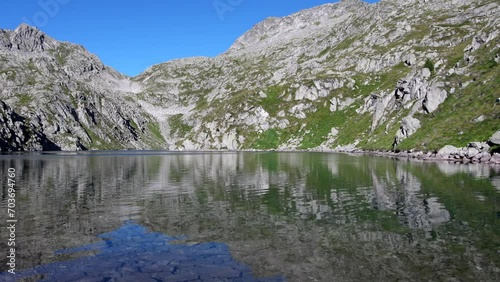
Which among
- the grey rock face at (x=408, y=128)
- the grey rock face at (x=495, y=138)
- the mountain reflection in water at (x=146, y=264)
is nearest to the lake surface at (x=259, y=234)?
the mountain reflection in water at (x=146, y=264)

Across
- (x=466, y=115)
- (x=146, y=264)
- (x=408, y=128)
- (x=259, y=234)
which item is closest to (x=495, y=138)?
(x=466, y=115)

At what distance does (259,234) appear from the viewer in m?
28.9

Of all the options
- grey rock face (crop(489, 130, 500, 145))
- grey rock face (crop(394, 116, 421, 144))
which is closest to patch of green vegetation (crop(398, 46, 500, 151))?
grey rock face (crop(394, 116, 421, 144))

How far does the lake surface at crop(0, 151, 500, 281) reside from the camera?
20.7 metres

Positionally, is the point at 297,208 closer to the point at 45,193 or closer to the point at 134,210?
the point at 134,210

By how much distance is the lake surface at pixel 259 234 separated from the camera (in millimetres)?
20672

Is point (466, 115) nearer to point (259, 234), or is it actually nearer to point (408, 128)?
point (408, 128)

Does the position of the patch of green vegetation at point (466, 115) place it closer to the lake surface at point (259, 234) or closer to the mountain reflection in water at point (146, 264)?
the lake surface at point (259, 234)

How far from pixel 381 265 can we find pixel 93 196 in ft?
130

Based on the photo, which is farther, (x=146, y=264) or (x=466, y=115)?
(x=466, y=115)

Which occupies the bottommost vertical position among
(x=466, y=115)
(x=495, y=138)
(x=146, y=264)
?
(x=146, y=264)

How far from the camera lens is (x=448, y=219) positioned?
108ft

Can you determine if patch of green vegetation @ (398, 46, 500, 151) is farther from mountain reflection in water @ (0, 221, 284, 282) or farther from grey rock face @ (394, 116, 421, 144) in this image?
mountain reflection in water @ (0, 221, 284, 282)

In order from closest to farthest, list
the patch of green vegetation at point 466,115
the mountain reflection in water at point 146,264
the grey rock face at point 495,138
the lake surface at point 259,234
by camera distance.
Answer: the mountain reflection in water at point 146,264 < the lake surface at point 259,234 < the grey rock face at point 495,138 < the patch of green vegetation at point 466,115
